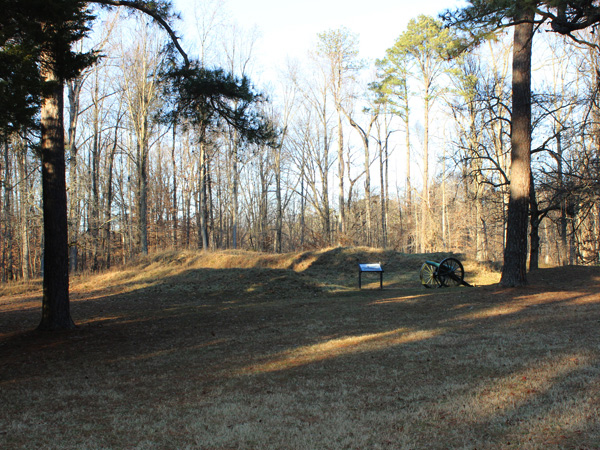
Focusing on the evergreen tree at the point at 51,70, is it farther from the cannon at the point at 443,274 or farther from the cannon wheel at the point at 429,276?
the cannon wheel at the point at 429,276

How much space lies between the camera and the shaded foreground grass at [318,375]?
3.68 m

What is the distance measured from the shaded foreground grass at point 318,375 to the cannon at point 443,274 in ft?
7.47

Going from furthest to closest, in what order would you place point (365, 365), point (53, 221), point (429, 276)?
point (429, 276)
point (53, 221)
point (365, 365)

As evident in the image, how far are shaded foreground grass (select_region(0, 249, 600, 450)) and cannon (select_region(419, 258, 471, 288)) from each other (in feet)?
7.47

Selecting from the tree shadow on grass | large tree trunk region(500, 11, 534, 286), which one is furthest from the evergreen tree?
large tree trunk region(500, 11, 534, 286)

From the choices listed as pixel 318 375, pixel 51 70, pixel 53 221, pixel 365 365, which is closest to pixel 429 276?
pixel 365 365

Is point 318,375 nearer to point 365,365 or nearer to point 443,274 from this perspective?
point 365,365

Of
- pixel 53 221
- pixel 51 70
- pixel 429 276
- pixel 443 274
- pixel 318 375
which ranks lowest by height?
pixel 318 375

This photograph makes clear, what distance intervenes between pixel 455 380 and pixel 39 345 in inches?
264

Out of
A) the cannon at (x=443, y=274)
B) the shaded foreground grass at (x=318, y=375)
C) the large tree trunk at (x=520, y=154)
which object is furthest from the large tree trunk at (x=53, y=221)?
the cannon at (x=443, y=274)

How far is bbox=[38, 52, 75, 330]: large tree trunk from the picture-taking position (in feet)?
27.2

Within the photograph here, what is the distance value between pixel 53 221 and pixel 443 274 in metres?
10.8

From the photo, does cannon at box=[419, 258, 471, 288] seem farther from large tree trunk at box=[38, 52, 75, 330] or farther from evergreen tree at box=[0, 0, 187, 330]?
large tree trunk at box=[38, 52, 75, 330]

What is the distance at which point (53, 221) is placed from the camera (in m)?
8.32
